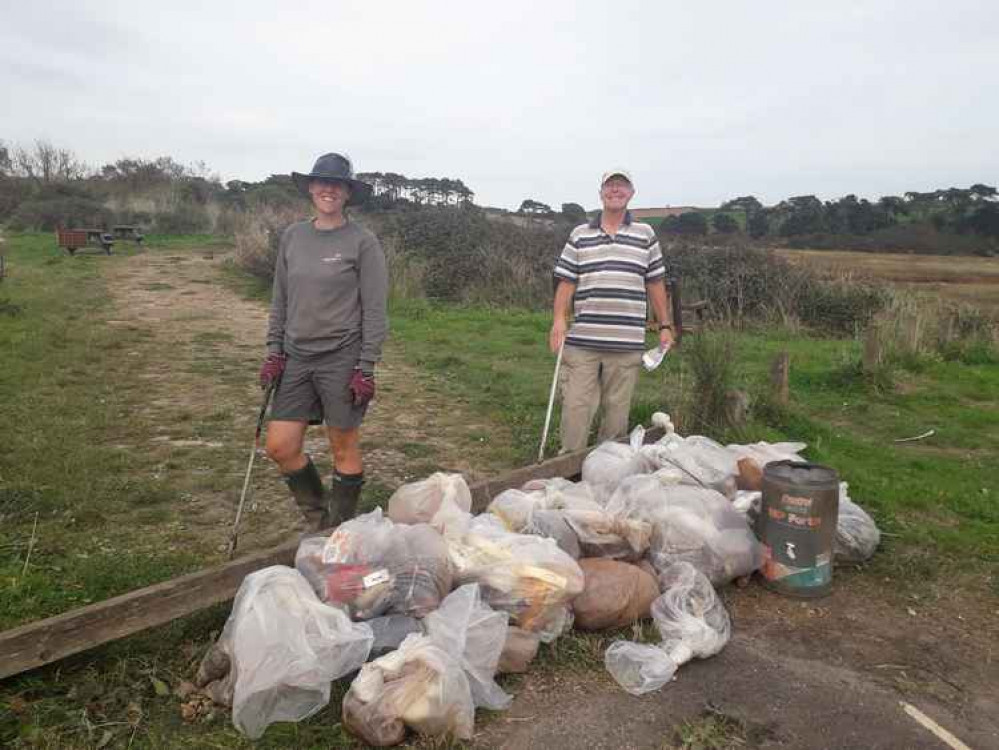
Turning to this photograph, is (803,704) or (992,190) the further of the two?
(992,190)

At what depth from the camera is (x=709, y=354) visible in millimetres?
6355

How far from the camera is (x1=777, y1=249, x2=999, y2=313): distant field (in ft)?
66.4

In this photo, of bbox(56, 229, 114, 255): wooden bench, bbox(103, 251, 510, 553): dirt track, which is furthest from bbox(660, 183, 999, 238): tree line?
bbox(103, 251, 510, 553): dirt track

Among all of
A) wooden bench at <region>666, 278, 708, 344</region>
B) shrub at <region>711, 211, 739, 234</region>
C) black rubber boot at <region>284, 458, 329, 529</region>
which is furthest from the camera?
shrub at <region>711, 211, 739, 234</region>

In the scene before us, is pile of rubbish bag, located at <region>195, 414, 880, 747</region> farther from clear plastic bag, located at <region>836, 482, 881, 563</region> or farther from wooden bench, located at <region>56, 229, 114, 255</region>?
wooden bench, located at <region>56, 229, 114, 255</region>

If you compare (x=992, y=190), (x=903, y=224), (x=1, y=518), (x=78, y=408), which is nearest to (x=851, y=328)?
(x=78, y=408)

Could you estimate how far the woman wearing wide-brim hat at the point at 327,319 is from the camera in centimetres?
390

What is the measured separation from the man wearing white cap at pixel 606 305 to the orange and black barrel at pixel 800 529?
1.49 m

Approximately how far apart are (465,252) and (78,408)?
12.9m

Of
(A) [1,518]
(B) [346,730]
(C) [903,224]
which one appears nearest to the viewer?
(B) [346,730]

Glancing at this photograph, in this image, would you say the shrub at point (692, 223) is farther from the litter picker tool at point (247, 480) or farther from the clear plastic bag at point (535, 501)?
the litter picker tool at point (247, 480)

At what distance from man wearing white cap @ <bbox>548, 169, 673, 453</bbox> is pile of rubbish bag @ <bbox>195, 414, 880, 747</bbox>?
820 millimetres

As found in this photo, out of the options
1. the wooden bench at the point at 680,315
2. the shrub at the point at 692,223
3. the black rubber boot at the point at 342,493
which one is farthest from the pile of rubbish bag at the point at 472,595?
the shrub at the point at 692,223

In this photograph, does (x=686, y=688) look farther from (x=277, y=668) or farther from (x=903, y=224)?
(x=903, y=224)
